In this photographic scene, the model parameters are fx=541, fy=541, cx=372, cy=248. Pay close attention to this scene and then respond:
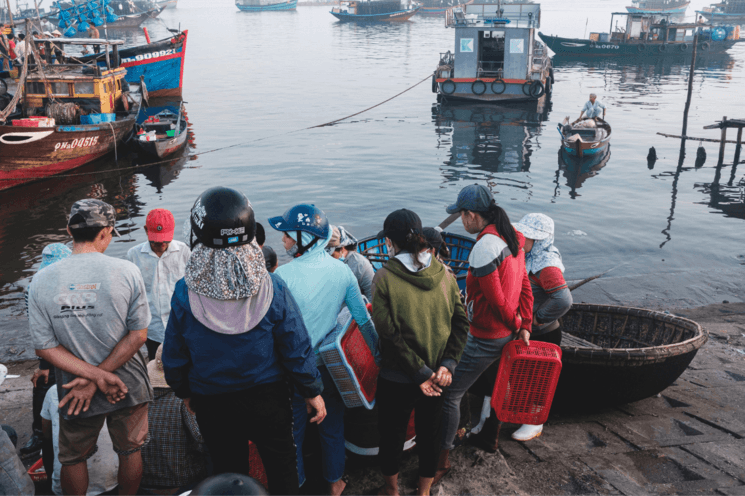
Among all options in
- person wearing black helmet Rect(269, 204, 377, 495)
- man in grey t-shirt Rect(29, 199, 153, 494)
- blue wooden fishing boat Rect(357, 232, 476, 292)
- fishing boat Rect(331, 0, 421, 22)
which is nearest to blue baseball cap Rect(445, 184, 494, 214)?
person wearing black helmet Rect(269, 204, 377, 495)

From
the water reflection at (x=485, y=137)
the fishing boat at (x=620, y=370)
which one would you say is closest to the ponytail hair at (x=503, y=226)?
the fishing boat at (x=620, y=370)

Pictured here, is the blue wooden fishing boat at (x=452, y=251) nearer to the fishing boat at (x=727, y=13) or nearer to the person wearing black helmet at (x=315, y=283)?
the person wearing black helmet at (x=315, y=283)

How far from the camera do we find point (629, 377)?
4426mm

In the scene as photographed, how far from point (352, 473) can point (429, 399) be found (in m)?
0.95

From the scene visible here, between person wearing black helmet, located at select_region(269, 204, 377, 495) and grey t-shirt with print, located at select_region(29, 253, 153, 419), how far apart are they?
0.78 meters

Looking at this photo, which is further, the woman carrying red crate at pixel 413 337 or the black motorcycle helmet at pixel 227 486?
the woman carrying red crate at pixel 413 337

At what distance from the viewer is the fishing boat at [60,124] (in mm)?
15172

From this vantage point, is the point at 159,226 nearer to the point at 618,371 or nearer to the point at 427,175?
the point at 618,371

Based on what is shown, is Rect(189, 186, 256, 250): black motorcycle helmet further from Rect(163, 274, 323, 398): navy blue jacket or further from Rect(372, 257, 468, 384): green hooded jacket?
Rect(372, 257, 468, 384): green hooded jacket

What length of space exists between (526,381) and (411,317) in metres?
1.24

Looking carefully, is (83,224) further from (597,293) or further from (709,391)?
(597,293)

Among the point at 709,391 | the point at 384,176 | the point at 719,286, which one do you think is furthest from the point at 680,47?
the point at 709,391

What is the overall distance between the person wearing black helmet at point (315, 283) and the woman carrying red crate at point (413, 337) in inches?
9.9

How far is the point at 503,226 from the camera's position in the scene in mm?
3420
